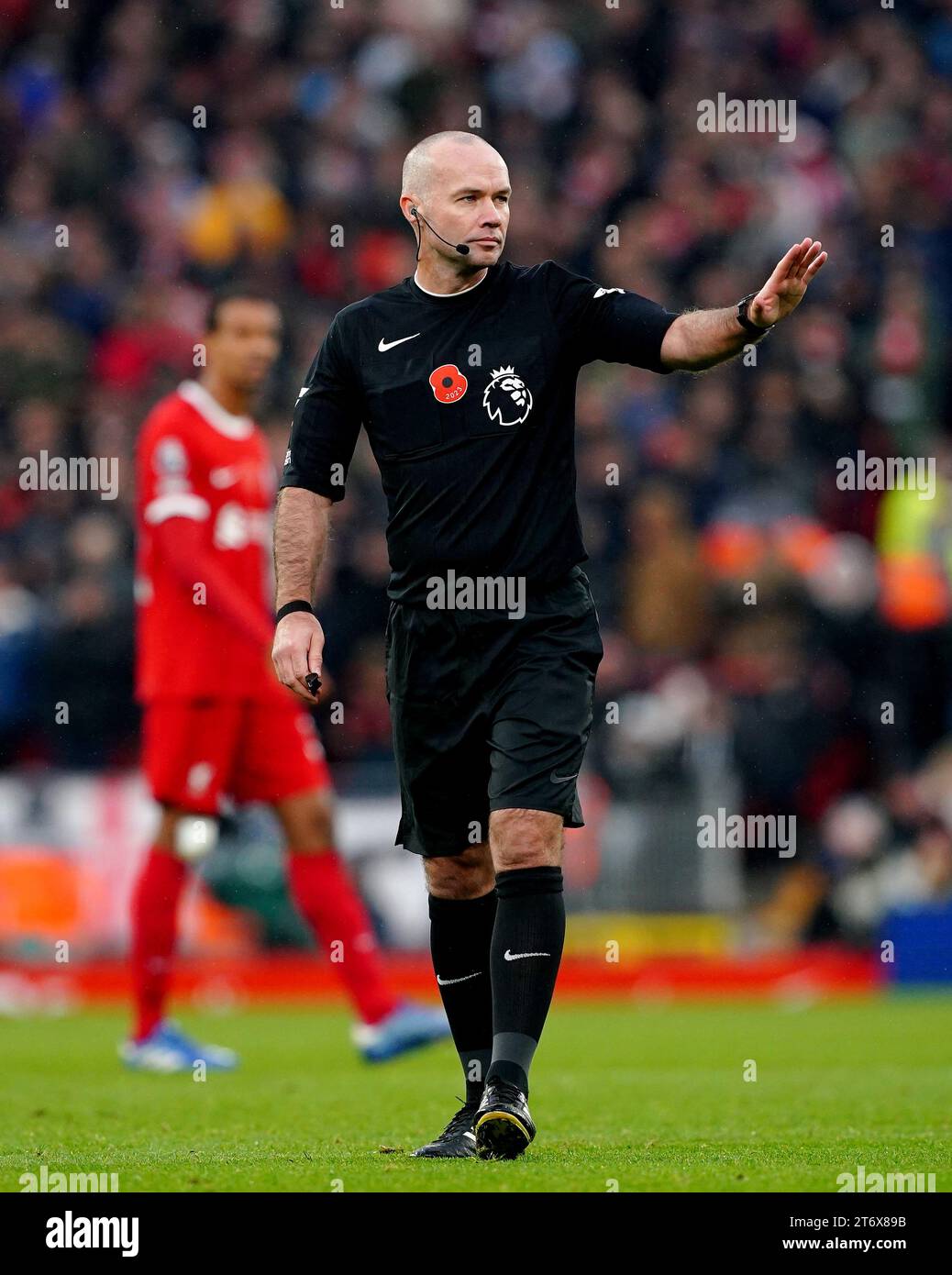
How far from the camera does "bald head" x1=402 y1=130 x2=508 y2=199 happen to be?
5.52 metres

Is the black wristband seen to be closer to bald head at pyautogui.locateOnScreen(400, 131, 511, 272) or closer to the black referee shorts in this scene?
the black referee shorts

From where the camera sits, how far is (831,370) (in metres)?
15.1

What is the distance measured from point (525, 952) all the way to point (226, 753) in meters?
3.42

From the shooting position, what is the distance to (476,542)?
5.43m

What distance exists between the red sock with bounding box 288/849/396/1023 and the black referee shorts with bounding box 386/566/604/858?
2648mm

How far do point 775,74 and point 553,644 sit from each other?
13.6 metres

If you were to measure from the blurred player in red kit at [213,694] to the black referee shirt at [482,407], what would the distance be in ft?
9.01

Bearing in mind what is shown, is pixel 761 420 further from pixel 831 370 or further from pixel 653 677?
pixel 653 677

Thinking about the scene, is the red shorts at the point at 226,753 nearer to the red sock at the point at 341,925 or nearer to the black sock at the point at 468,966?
the red sock at the point at 341,925

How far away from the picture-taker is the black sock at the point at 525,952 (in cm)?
514

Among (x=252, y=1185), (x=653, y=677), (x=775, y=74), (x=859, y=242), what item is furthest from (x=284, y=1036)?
(x=775, y=74)

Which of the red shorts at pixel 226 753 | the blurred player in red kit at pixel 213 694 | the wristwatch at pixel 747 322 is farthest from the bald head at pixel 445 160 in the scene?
the red shorts at pixel 226 753

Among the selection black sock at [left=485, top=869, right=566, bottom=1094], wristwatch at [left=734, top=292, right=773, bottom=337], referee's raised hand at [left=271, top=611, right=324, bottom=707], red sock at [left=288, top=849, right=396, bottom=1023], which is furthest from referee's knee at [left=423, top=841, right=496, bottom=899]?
red sock at [left=288, top=849, right=396, bottom=1023]

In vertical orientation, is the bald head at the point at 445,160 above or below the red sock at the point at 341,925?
above
